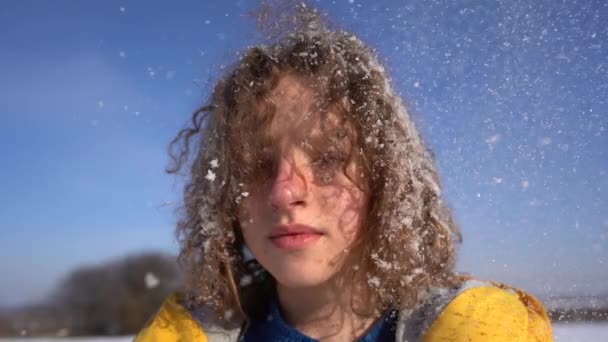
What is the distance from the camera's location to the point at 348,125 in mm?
1668

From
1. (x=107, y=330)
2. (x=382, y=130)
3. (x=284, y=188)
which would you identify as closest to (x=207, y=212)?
(x=284, y=188)

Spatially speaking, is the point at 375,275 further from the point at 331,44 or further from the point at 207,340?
the point at 331,44

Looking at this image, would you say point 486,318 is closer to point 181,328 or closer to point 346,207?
point 346,207

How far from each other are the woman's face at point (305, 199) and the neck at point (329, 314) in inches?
4.0

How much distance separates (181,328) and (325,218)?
0.60 m

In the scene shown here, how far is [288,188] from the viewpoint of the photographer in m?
1.56

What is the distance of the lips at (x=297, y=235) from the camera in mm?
1599

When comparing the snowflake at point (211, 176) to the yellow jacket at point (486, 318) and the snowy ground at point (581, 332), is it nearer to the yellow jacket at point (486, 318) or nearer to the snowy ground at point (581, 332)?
the yellow jacket at point (486, 318)

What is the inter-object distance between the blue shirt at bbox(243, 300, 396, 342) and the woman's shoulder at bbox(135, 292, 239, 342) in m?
0.07

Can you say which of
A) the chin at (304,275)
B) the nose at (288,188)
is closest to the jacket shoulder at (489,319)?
the chin at (304,275)

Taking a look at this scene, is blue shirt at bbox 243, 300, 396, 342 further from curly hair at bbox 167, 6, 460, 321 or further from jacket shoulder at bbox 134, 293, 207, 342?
jacket shoulder at bbox 134, 293, 207, 342

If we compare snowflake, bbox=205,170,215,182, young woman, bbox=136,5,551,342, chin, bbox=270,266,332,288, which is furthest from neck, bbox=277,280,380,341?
snowflake, bbox=205,170,215,182

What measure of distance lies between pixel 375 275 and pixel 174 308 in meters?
0.65

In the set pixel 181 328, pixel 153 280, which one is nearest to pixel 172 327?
pixel 181 328
